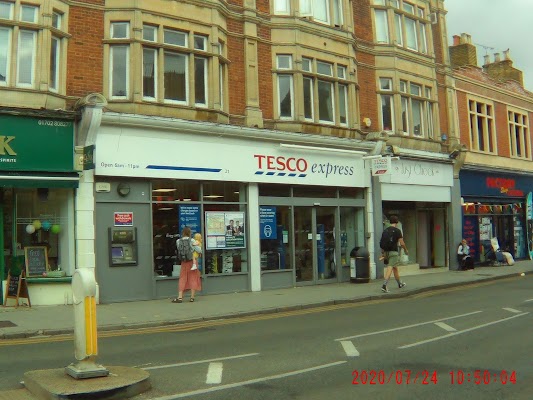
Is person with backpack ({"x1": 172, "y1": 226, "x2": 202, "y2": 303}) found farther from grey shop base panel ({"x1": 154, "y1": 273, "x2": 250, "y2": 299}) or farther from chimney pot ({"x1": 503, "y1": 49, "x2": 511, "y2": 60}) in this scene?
chimney pot ({"x1": 503, "y1": 49, "x2": 511, "y2": 60})

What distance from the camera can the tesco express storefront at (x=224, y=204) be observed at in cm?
1513

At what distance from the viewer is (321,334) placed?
403 inches

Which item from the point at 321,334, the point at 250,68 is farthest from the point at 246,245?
the point at 321,334

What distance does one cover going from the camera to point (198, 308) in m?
13.8

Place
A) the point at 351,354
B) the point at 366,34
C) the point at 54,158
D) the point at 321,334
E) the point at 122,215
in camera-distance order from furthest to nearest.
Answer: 1. the point at 366,34
2. the point at 122,215
3. the point at 54,158
4. the point at 321,334
5. the point at 351,354

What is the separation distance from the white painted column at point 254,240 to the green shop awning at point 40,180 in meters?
5.22

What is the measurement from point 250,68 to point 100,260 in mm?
7286

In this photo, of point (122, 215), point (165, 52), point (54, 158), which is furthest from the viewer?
point (165, 52)

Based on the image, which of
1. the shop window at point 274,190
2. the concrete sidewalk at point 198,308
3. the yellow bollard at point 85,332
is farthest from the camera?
the shop window at point 274,190

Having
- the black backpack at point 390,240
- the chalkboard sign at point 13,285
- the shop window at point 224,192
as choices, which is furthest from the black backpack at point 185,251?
the black backpack at point 390,240

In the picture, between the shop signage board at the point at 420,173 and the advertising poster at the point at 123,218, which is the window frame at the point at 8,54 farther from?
the shop signage board at the point at 420,173

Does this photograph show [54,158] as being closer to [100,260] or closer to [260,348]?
[100,260]

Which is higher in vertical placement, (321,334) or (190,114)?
(190,114)
